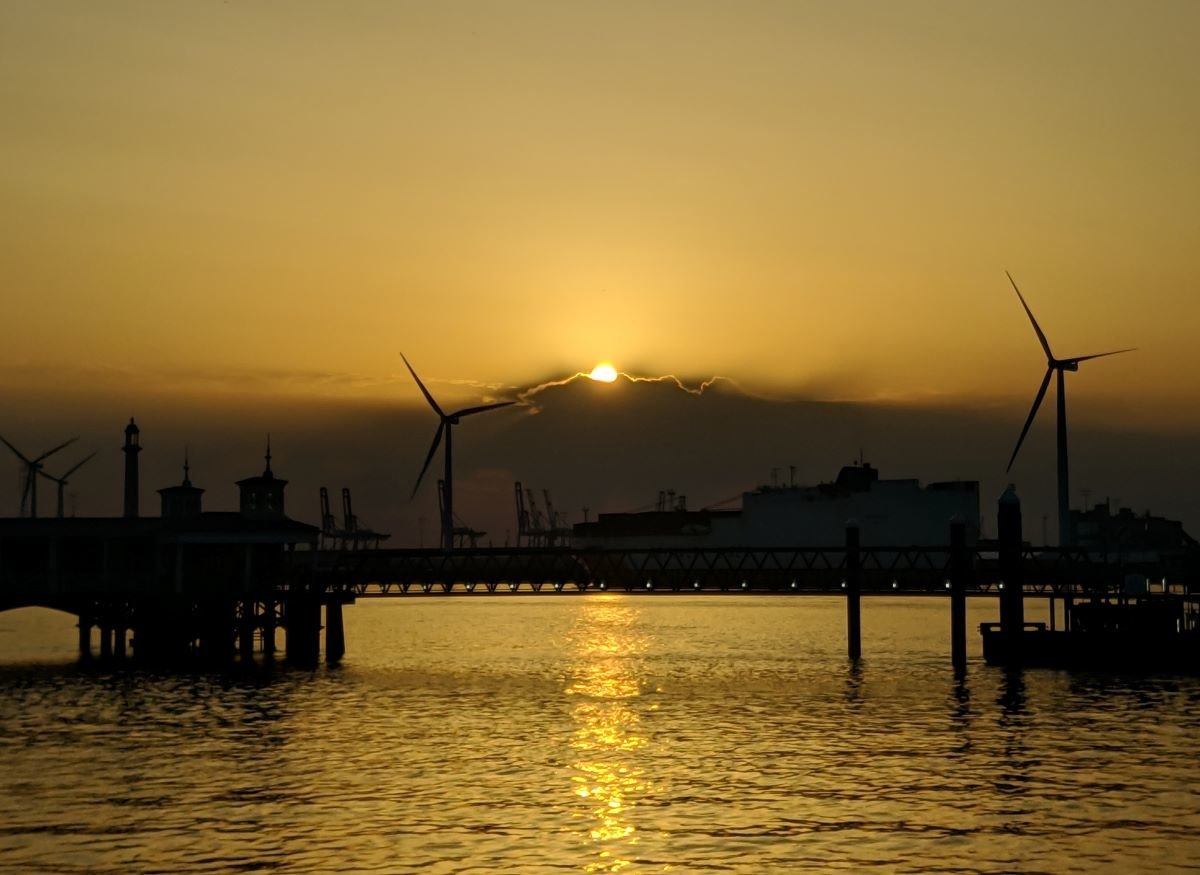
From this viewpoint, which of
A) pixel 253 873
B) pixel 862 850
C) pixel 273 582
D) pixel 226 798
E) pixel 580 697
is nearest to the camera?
pixel 253 873

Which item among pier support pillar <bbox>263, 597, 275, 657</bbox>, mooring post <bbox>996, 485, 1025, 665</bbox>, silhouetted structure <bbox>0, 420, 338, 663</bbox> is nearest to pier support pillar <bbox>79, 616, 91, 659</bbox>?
silhouetted structure <bbox>0, 420, 338, 663</bbox>

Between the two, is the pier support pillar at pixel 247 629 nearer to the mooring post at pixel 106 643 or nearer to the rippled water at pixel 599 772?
the rippled water at pixel 599 772

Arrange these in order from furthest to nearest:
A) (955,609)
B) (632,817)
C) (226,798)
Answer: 1. (955,609)
2. (226,798)
3. (632,817)

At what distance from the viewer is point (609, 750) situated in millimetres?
67875

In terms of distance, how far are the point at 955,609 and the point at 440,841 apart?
6430 centimetres

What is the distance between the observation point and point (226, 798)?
177 feet

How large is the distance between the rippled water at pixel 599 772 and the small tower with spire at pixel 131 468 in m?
45.9

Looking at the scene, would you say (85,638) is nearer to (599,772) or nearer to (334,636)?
(334,636)

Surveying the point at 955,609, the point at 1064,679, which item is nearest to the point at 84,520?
the point at 955,609

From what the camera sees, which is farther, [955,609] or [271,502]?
[271,502]

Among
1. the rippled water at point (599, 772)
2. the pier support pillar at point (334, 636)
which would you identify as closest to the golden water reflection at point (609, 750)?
the rippled water at point (599, 772)

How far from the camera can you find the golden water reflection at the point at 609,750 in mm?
47062

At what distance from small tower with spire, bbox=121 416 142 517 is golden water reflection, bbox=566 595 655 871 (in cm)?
4795

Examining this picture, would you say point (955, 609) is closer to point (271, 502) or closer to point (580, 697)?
point (580, 697)
